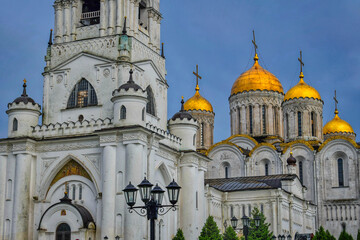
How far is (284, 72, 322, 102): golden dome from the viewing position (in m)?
58.2

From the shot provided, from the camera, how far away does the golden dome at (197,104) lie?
208 ft

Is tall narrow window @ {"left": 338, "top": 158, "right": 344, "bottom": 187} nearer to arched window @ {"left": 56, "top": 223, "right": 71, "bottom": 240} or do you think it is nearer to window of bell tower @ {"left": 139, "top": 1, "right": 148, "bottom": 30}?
window of bell tower @ {"left": 139, "top": 1, "right": 148, "bottom": 30}

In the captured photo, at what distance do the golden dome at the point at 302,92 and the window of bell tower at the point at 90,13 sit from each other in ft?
80.4

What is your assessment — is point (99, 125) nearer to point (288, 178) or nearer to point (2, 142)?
point (2, 142)

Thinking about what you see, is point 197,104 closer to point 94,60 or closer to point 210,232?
point 94,60

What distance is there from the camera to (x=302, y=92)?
2297 inches

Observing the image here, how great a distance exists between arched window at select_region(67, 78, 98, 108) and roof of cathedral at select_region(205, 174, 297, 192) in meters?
14.3

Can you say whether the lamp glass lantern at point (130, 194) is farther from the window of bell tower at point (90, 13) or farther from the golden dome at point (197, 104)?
the golden dome at point (197, 104)

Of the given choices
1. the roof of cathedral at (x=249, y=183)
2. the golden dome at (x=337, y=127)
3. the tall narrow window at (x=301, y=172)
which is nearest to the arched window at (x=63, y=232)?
the roof of cathedral at (x=249, y=183)

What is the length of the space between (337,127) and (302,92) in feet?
27.1

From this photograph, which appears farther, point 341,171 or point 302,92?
point 302,92

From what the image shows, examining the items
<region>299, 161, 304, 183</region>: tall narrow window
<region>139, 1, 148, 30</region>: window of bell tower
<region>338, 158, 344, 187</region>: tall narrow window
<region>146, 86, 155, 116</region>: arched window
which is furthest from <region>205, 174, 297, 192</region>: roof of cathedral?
<region>139, 1, 148, 30</region>: window of bell tower

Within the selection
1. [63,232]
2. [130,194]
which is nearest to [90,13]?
[63,232]

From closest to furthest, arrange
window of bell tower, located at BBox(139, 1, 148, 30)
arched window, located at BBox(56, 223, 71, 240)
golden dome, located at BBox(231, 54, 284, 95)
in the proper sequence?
arched window, located at BBox(56, 223, 71, 240) → window of bell tower, located at BBox(139, 1, 148, 30) → golden dome, located at BBox(231, 54, 284, 95)
